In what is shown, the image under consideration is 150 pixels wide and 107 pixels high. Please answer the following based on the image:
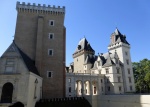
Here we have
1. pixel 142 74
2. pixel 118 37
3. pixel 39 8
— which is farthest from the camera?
pixel 142 74

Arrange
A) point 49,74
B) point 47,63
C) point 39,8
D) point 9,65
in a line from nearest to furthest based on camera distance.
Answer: point 9,65, point 49,74, point 47,63, point 39,8

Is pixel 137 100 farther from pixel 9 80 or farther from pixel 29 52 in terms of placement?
pixel 29 52

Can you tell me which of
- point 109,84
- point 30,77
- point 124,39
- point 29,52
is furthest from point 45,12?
point 124,39

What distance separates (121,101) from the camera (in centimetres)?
1877

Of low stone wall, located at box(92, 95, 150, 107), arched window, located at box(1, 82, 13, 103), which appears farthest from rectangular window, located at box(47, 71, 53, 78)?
low stone wall, located at box(92, 95, 150, 107)

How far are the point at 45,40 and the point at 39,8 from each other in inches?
285

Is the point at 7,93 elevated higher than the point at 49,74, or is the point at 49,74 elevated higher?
the point at 49,74

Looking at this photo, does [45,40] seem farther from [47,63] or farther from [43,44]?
[47,63]

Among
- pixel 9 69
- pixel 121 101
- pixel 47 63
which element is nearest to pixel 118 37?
pixel 47 63

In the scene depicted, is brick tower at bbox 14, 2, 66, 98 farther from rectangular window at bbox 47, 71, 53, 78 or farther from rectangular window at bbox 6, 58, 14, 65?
rectangular window at bbox 6, 58, 14, 65

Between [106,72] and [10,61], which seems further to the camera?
[106,72]

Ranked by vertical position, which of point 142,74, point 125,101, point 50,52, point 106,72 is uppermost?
point 50,52

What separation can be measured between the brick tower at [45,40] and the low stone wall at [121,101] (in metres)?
6.95

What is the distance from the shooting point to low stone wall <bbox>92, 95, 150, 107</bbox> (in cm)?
1540
